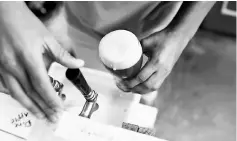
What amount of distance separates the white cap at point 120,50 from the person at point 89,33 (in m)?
0.06

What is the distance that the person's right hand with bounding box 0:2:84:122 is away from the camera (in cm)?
56

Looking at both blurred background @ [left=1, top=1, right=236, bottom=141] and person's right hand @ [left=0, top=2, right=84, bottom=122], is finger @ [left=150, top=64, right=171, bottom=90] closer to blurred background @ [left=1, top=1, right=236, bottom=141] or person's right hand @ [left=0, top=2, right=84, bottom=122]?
person's right hand @ [left=0, top=2, right=84, bottom=122]

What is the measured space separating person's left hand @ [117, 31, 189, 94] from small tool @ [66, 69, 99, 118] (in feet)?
0.21

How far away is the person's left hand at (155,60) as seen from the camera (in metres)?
0.67

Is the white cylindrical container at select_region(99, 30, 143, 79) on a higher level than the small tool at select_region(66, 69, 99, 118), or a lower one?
higher

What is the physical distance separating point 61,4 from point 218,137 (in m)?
0.78

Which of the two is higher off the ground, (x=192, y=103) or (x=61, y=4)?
(x=61, y=4)

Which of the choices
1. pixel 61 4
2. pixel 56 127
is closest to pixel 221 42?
pixel 61 4

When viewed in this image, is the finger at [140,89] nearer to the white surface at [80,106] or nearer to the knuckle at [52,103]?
the white surface at [80,106]

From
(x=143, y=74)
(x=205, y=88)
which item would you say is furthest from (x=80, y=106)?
(x=205, y=88)

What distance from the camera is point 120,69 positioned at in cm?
58

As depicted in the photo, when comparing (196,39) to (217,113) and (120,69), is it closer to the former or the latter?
(217,113)

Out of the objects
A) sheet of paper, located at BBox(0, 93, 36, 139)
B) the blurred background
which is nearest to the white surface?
sheet of paper, located at BBox(0, 93, 36, 139)

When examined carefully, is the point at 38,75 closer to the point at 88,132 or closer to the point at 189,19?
the point at 88,132
